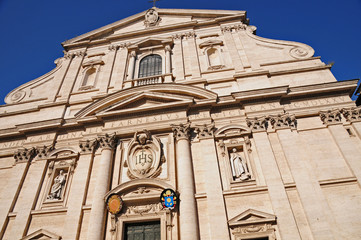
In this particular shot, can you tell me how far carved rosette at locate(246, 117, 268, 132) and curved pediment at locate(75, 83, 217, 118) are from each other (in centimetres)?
210

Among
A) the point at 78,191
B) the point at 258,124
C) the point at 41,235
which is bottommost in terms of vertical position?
the point at 41,235

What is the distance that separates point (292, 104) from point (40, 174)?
12.7 m

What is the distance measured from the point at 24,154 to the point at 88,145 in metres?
3.44

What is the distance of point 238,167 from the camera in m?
11.1

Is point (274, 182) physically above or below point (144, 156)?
below

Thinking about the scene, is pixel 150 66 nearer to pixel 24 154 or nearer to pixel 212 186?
pixel 24 154

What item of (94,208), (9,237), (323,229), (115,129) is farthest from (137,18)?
(323,229)

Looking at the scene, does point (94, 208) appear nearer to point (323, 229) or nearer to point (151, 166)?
point (151, 166)

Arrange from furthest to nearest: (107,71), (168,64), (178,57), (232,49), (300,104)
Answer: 1. (107,71)
2. (178,57)
3. (168,64)
4. (232,49)
5. (300,104)

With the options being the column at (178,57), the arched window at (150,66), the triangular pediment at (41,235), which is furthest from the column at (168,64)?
the triangular pediment at (41,235)

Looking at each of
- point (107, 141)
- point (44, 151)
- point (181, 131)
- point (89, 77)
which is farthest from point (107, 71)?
point (181, 131)

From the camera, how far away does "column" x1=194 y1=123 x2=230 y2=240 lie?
9.46 meters

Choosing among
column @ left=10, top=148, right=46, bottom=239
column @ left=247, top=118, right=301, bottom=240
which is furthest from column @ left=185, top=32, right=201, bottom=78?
column @ left=10, top=148, right=46, bottom=239

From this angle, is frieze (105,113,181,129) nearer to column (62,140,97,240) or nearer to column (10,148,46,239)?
column (62,140,97,240)
